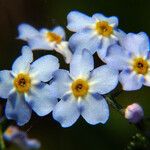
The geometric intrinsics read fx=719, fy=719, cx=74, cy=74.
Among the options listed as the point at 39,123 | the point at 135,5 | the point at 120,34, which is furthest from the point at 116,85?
the point at 135,5

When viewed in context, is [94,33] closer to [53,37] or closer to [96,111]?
[53,37]

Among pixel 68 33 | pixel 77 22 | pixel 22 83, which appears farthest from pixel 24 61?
pixel 68 33

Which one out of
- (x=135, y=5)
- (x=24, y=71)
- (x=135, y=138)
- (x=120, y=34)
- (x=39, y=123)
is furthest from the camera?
(x=135, y=5)

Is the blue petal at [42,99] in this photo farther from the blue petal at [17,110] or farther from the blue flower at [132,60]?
the blue flower at [132,60]

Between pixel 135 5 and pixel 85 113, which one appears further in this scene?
pixel 135 5

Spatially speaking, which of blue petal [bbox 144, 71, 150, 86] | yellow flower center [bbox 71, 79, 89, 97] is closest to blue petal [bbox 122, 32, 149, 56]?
blue petal [bbox 144, 71, 150, 86]

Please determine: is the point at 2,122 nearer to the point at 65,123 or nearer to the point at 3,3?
the point at 65,123
